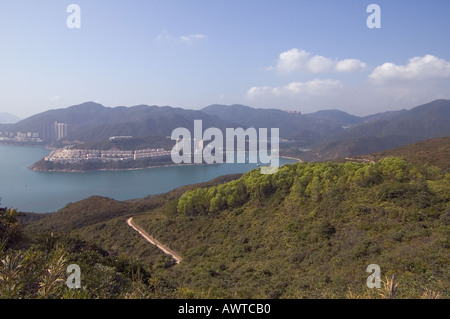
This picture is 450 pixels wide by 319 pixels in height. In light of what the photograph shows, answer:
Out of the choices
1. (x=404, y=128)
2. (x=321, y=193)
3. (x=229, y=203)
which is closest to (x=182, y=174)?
(x=229, y=203)

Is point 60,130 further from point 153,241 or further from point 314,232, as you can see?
point 314,232

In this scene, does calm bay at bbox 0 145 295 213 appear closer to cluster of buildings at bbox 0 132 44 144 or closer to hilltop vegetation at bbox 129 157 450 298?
cluster of buildings at bbox 0 132 44 144

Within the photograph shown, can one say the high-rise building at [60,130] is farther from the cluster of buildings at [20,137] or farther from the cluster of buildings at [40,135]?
the cluster of buildings at [20,137]

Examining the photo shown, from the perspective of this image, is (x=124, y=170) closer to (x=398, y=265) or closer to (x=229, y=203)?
(x=229, y=203)

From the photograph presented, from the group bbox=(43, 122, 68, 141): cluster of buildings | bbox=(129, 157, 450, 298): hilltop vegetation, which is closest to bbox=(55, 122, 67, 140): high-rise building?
bbox=(43, 122, 68, 141): cluster of buildings

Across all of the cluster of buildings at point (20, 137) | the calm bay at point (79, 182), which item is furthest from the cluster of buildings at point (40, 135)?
the calm bay at point (79, 182)

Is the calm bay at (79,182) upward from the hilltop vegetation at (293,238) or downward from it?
downward
